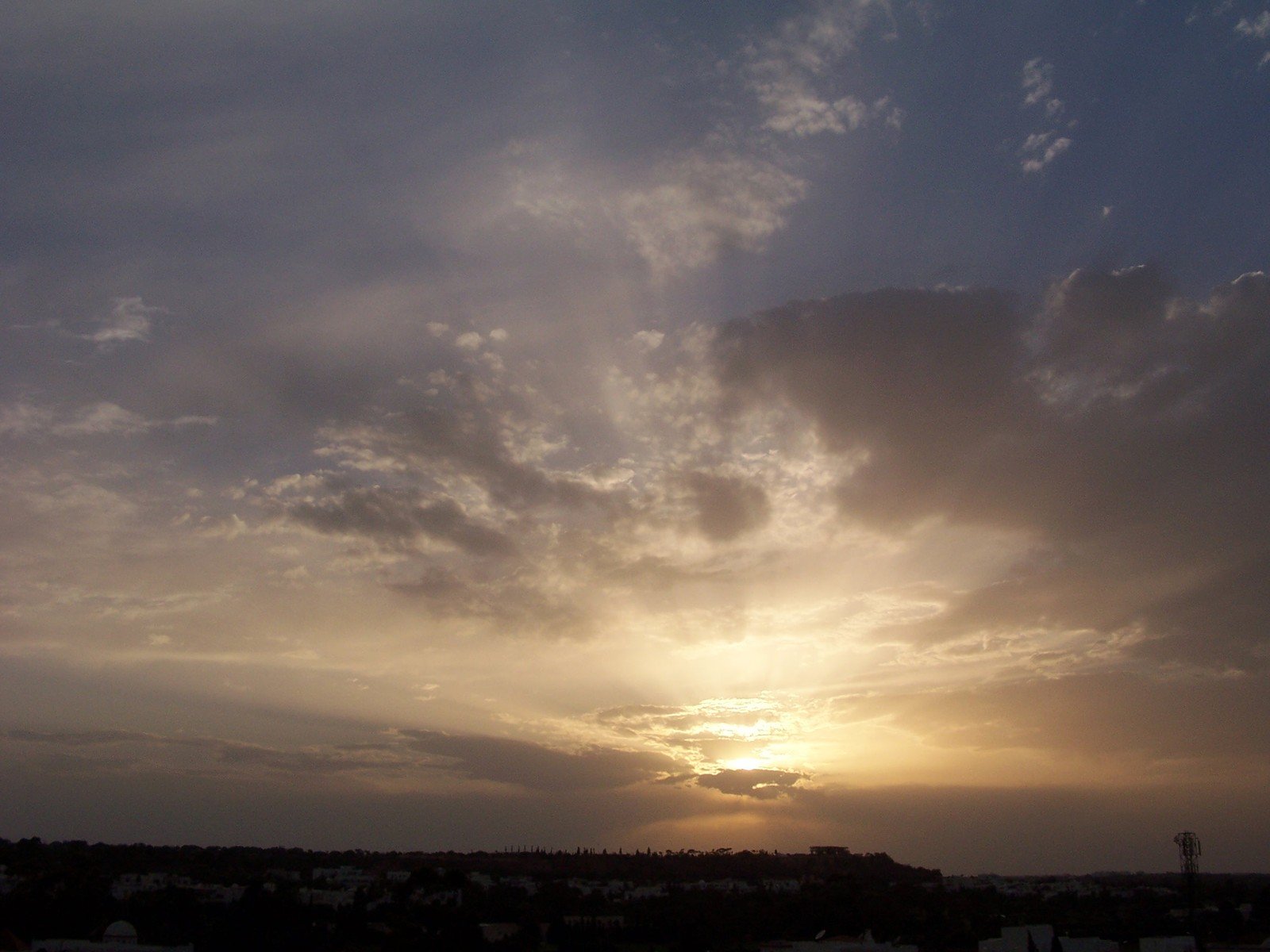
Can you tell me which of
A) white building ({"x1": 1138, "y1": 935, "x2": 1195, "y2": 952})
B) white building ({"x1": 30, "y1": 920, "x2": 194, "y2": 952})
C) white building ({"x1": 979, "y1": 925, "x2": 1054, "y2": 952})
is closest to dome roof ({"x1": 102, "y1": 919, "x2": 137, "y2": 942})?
white building ({"x1": 30, "y1": 920, "x2": 194, "y2": 952})

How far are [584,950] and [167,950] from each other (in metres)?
19.7

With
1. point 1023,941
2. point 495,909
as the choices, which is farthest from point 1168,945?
point 495,909

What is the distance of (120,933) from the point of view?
1859 inches

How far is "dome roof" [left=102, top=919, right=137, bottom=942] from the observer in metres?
46.8

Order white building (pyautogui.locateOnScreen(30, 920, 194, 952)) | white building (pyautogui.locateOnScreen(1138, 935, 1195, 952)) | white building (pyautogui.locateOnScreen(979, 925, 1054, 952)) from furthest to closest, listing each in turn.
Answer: white building (pyautogui.locateOnScreen(979, 925, 1054, 952)) < white building (pyautogui.locateOnScreen(1138, 935, 1195, 952)) < white building (pyautogui.locateOnScreen(30, 920, 194, 952))

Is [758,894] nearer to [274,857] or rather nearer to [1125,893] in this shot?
[1125,893]

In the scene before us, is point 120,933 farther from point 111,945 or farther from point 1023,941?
point 1023,941

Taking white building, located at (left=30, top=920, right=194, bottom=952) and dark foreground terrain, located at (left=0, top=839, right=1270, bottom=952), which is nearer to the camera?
white building, located at (left=30, top=920, right=194, bottom=952)

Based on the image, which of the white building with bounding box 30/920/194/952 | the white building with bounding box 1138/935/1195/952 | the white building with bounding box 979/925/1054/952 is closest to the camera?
the white building with bounding box 30/920/194/952

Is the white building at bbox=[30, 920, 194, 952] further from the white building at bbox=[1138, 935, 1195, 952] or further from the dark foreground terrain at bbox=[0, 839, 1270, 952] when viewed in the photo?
the white building at bbox=[1138, 935, 1195, 952]

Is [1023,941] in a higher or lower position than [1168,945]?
lower

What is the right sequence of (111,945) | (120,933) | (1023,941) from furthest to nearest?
1. (1023,941)
2. (120,933)
3. (111,945)

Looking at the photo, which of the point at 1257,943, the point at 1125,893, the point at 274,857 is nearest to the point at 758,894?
the point at 1257,943

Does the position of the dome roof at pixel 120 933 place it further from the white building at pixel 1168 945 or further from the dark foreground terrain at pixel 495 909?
the white building at pixel 1168 945
